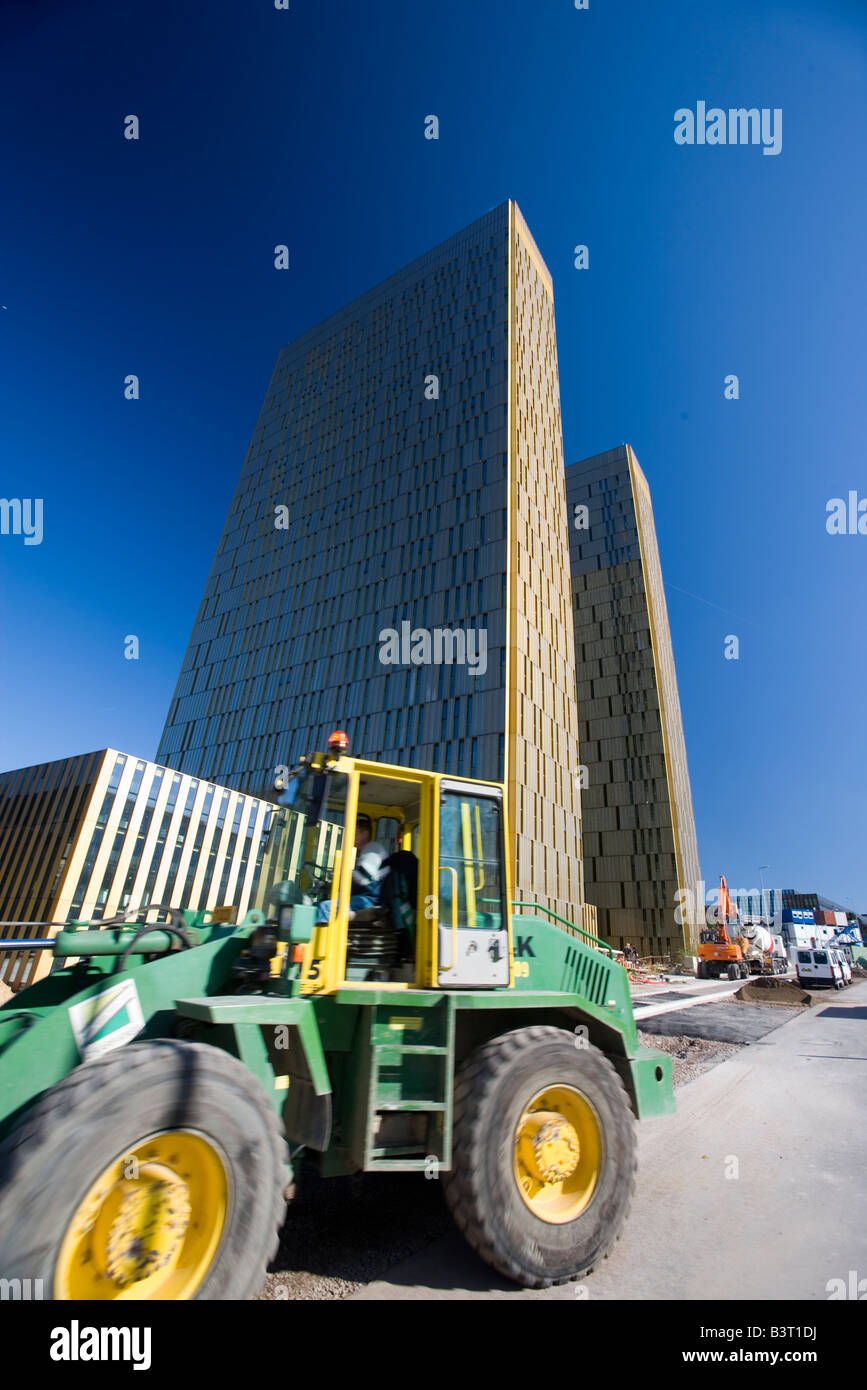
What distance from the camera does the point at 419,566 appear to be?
43812 mm

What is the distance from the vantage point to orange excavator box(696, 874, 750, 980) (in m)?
35.9

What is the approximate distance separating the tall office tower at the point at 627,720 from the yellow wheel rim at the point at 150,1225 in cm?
5621

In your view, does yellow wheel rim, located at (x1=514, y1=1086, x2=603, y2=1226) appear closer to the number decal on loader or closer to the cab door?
the cab door

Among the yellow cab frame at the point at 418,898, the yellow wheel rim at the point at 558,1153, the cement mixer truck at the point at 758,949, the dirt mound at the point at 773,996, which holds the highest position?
the yellow cab frame at the point at 418,898

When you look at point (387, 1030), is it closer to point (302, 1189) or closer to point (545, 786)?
point (302, 1189)

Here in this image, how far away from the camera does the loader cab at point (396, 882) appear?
12.7 ft

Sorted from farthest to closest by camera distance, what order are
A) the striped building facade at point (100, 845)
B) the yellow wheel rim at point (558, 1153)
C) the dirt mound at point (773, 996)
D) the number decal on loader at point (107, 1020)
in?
the dirt mound at point (773, 996) → the striped building facade at point (100, 845) → the yellow wheel rim at point (558, 1153) → the number decal on loader at point (107, 1020)

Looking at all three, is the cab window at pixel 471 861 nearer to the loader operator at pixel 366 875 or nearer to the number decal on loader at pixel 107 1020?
the loader operator at pixel 366 875

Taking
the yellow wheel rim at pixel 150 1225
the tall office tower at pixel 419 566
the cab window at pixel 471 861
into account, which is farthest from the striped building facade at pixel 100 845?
the tall office tower at pixel 419 566

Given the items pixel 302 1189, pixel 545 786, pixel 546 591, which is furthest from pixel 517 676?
pixel 302 1189

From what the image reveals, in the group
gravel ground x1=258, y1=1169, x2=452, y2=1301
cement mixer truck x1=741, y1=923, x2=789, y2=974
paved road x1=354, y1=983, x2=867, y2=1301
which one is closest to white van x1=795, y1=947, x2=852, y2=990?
cement mixer truck x1=741, y1=923, x2=789, y2=974

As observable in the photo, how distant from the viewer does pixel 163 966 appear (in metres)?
3.43

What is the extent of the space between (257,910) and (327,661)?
4253cm

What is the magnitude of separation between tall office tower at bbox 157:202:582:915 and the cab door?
2964 centimetres
